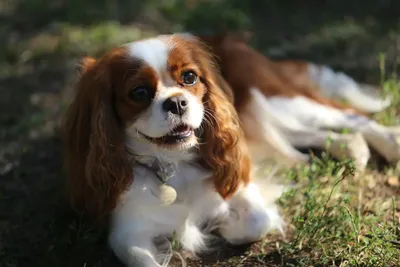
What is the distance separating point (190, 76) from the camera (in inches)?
120

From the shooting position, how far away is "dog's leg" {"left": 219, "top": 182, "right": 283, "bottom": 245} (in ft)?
10.6

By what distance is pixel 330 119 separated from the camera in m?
4.10

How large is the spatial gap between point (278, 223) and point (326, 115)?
3.41 ft

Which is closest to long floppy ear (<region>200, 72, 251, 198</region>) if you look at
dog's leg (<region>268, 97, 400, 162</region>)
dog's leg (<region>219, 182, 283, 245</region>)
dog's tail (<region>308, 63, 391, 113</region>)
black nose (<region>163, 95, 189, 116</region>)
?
dog's leg (<region>219, 182, 283, 245</region>)

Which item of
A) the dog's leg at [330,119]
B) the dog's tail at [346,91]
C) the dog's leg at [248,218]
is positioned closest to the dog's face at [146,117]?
the dog's leg at [248,218]

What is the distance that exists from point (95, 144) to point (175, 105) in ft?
1.61

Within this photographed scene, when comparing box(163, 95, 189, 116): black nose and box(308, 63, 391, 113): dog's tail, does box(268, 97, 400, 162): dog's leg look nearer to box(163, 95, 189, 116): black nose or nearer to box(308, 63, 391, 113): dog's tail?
box(308, 63, 391, 113): dog's tail

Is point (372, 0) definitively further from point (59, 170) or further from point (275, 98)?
point (59, 170)

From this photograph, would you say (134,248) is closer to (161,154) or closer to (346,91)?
(161,154)

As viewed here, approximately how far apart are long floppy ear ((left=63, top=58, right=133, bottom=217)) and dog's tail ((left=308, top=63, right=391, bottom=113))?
6.35ft

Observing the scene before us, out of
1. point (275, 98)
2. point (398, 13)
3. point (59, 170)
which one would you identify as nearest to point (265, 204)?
point (275, 98)

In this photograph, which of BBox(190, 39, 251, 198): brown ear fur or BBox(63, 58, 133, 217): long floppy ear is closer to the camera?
BBox(63, 58, 133, 217): long floppy ear

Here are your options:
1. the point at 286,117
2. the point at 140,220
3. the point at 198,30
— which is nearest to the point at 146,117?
the point at 140,220

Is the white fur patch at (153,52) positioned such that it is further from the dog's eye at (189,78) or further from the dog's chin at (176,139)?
the dog's chin at (176,139)
